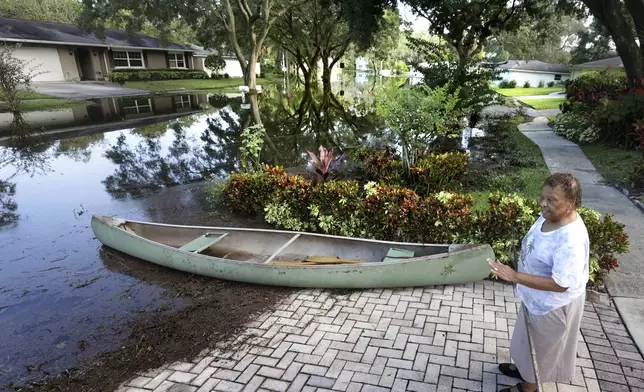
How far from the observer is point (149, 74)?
43.2 metres

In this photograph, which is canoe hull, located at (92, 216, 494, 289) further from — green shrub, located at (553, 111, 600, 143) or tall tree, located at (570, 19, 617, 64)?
tall tree, located at (570, 19, 617, 64)

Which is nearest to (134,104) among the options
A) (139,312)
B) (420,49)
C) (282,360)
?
(420,49)

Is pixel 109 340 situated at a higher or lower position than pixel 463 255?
lower

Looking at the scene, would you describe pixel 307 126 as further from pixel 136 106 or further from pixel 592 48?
pixel 592 48

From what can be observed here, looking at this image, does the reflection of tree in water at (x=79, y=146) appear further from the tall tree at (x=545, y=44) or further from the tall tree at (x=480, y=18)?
the tall tree at (x=545, y=44)

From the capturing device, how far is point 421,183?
343 inches

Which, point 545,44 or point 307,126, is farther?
point 545,44

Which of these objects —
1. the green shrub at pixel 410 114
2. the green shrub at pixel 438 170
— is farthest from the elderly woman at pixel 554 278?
the green shrub at pixel 410 114

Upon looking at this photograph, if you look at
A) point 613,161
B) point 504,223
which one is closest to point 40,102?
point 504,223

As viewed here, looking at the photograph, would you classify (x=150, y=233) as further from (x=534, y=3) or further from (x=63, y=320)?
(x=534, y=3)

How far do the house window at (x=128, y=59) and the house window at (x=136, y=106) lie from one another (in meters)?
17.1

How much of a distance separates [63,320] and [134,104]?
87.0 feet

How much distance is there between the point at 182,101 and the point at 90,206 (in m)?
22.9

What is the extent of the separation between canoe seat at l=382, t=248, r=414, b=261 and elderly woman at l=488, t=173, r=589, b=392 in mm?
2188
